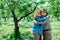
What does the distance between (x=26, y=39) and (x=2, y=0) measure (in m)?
3.60

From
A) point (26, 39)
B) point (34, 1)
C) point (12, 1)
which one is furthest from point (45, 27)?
point (26, 39)

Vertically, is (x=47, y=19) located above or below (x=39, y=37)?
above

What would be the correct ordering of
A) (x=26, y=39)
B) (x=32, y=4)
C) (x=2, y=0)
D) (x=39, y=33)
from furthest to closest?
(x=26, y=39)
(x=32, y=4)
(x=2, y=0)
(x=39, y=33)

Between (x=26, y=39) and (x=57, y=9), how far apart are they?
9.99 ft

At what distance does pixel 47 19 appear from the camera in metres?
7.55

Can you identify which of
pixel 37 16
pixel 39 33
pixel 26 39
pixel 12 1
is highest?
pixel 12 1

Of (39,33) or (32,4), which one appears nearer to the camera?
(39,33)

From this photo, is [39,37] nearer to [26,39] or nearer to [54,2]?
[54,2]

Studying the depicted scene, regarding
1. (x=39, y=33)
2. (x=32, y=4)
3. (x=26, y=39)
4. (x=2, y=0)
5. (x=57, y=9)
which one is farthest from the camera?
(x=26, y=39)

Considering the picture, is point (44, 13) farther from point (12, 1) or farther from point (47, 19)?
point (12, 1)

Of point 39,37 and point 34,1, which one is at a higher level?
point 34,1

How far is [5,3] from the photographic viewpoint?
35.3 ft

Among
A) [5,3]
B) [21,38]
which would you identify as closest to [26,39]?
[21,38]

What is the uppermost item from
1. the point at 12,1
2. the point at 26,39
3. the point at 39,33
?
the point at 12,1
